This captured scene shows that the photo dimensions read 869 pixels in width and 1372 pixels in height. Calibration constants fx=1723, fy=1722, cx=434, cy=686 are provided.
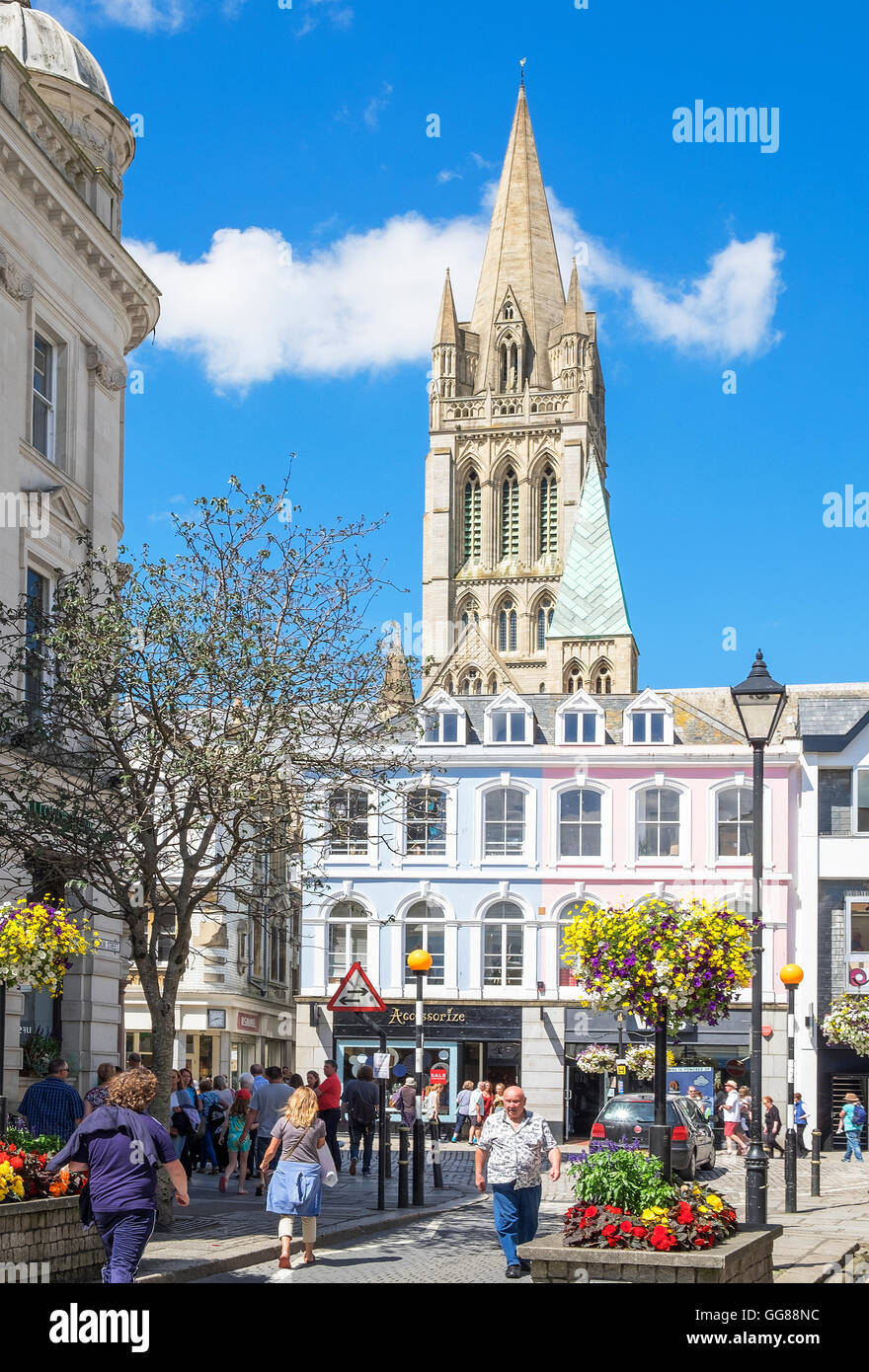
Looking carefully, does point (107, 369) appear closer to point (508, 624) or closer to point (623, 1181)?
point (623, 1181)

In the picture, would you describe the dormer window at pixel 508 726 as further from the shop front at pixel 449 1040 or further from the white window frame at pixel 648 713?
the shop front at pixel 449 1040

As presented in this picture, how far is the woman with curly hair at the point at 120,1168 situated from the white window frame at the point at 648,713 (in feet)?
121

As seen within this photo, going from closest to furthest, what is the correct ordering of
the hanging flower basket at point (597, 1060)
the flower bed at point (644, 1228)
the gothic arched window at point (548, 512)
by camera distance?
the flower bed at point (644, 1228)
the hanging flower basket at point (597, 1060)
the gothic arched window at point (548, 512)

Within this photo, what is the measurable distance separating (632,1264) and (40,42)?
72.8 ft

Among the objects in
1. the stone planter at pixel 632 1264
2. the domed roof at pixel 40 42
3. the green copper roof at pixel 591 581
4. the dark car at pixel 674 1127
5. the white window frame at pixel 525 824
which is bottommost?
the dark car at pixel 674 1127

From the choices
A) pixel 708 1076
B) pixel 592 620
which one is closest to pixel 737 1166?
pixel 708 1076

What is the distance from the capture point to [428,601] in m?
110

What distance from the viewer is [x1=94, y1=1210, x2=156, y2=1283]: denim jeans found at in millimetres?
10156

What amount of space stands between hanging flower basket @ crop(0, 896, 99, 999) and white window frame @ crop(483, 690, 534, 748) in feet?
106

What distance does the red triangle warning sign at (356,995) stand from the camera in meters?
21.0

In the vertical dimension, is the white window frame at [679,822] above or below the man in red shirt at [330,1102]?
above

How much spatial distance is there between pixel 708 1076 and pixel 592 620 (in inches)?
2196

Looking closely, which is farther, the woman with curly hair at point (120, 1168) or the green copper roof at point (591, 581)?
the green copper roof at point (591, 581)

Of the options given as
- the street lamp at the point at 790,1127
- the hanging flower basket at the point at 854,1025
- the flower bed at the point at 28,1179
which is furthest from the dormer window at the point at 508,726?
the flower bed at the point at 28,1179
